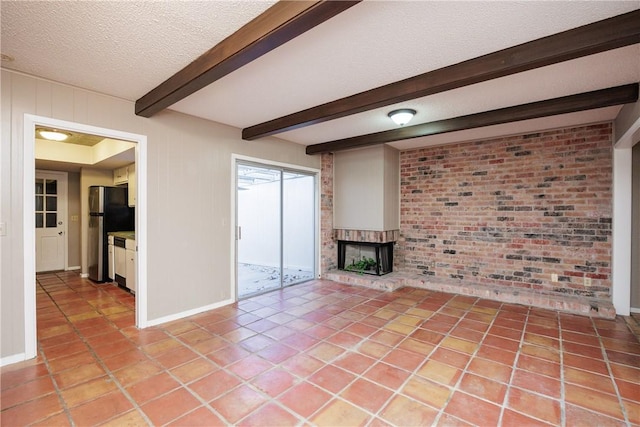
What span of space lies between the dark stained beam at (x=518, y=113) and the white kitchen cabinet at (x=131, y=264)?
380 centimetres

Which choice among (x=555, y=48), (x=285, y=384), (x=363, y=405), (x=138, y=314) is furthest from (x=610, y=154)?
(x=138, y=314)

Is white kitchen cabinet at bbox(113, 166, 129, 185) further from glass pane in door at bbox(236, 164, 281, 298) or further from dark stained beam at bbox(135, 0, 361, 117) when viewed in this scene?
dark stained beam at bbox(135, 0, 361, 117)

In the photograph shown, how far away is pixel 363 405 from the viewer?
1961 millimetres

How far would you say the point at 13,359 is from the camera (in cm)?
250

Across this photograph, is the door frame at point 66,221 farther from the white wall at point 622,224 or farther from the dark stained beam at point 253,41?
the white wall at point 622,224

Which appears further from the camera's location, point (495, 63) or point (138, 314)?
point (138, 314)

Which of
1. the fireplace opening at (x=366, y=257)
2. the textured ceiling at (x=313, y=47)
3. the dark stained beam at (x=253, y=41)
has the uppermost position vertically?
the textured ceiling at (x=313, y=47)

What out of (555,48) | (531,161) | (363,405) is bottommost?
(363,405)

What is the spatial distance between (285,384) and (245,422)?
440 millimetres

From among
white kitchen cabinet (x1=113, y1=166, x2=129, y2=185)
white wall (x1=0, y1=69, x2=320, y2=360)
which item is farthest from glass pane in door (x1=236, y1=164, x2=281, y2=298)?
white kitchen cabinet (x1=113, y1=166, x2=129, y2=185)

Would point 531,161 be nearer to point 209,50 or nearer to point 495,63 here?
point 495,63

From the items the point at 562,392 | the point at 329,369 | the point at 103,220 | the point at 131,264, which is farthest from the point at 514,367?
the point at 103,220

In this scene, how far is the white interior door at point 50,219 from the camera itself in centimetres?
607

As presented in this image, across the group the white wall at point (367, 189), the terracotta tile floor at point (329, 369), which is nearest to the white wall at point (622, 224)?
the terracotta tile floor at point (329, 369)
